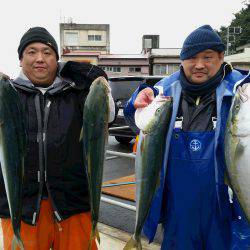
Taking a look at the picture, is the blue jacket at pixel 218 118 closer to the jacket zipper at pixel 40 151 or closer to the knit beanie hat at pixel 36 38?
the jacket zipper at pixel 40 151

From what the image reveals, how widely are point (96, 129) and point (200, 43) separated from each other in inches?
43.2

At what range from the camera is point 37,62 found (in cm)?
329

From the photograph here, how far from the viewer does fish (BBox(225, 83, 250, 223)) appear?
2379 millimetres

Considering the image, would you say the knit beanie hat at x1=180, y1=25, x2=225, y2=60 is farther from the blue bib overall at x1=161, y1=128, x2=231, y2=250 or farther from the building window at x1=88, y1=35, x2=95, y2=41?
the building window at x1=88, y1=35, x2=95, y2=41

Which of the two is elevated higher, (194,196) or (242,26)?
(242,26)

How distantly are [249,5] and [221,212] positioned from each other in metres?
71.4

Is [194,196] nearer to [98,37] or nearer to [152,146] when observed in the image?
[152,146]

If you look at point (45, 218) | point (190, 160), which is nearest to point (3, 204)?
point (45, 218)

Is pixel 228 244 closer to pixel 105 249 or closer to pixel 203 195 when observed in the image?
pixel 203 195

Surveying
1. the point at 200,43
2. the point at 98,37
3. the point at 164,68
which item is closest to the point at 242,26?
the point at 98,37

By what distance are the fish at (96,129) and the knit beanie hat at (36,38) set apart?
0.98m

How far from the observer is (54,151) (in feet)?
10.7

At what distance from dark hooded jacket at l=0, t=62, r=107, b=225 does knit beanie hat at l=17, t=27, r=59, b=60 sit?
23 cm

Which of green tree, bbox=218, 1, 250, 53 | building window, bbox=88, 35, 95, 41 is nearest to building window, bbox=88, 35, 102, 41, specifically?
building window, bbox=88, 35, 95, 41
